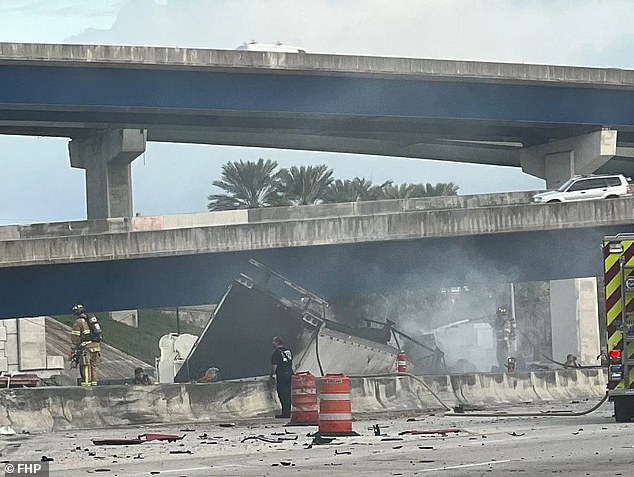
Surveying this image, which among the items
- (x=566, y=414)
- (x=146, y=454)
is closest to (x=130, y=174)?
(x=566, y=414)

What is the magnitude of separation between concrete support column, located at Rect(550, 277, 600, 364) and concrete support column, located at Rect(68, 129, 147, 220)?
1594 centimetres

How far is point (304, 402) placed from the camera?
2333 centimetres

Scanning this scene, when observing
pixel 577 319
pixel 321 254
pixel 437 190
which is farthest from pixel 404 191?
pixel 321 254

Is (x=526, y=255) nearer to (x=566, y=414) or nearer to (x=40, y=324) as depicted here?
(x=566, y=414)

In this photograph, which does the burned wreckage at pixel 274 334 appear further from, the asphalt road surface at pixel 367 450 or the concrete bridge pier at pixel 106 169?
the concrete bridge pier at pixel 106 169

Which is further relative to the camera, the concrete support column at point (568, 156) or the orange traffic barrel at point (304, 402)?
the concrete support column at point (568, 156)

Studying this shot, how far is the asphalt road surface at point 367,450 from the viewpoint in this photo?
1446 centimetres

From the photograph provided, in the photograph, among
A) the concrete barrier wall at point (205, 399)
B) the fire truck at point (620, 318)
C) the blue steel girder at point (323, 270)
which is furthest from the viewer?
the blue steel girder at point (323, 270)

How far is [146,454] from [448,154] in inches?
1809

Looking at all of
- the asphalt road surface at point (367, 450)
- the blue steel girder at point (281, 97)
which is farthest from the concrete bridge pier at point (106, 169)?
the asphalt road surface at point (367, 450)

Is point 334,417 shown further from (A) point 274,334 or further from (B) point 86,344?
(A) point 274,334

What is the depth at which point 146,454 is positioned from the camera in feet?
57.0

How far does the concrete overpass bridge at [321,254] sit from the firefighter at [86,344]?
12.0ft

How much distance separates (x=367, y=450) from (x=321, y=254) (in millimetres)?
15777
